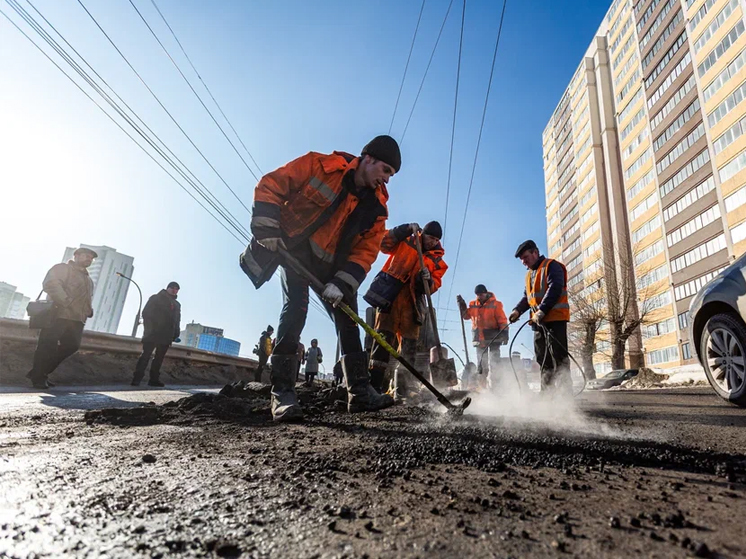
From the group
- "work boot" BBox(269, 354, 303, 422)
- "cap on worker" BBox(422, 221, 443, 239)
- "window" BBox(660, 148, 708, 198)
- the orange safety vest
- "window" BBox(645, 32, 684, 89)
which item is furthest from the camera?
"window" BBox(645, 32, 684, 89)

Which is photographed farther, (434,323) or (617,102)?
(617,102)

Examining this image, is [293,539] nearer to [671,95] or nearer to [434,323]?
[434,323]

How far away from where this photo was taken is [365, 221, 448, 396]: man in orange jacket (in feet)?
15.7

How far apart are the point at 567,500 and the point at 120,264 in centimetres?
12083

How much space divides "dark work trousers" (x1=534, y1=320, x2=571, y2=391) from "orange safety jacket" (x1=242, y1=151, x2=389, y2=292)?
246cm

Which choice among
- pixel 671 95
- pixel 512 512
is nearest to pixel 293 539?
pixel 512 512

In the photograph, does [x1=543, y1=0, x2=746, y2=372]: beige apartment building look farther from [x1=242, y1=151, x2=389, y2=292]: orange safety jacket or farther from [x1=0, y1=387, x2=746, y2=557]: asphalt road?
[x1=0, y1=387, x2=746, y2=557]: asphalt road

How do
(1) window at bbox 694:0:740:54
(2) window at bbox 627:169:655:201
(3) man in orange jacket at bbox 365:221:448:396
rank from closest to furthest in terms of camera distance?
(3) man in orange jacket at bbox 365:221:448:396 → (1) window at bbox 694:0:740:54 → (2) window at bbox 627:169:655:201

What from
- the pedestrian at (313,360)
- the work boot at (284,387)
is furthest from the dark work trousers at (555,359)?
the pedestrian at (313,360)

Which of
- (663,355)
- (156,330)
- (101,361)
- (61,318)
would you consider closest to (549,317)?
(61,318)

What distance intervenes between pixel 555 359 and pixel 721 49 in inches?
1558

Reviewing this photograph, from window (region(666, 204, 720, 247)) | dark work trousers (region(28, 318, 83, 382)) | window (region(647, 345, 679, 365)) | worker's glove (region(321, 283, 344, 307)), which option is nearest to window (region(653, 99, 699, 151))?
window (region(666, 204, 720, 247))

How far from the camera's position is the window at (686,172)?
32031mm

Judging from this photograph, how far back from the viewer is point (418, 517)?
31.2 inches
